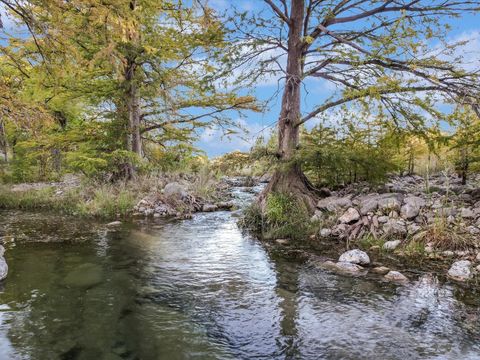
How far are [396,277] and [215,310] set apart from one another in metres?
2.96

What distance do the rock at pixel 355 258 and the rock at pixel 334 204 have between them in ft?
8.48

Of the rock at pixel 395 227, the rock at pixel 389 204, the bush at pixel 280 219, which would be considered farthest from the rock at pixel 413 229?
the bush at pixel 280 219

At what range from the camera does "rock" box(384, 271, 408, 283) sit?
587 centimetres

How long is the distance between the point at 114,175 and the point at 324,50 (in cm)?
990

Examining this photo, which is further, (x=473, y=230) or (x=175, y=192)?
(x=175, y=192)

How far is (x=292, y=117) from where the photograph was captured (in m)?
10.6

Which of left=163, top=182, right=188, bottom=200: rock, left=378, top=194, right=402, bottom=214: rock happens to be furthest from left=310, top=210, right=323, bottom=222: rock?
left=163, top=182, right=188, bottom=200: rock

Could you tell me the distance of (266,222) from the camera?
9.61 meters

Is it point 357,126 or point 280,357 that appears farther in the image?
point 357,126

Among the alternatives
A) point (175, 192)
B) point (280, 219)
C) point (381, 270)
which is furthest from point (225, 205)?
point (381, 270)

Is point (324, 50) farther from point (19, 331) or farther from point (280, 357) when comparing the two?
point (19, 331)

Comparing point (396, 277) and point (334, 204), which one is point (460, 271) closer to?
point (396, 277)

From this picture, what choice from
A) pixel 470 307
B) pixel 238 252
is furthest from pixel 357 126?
pixel 470 307

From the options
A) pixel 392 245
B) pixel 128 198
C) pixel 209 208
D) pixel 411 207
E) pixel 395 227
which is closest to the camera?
pixel 392 245
